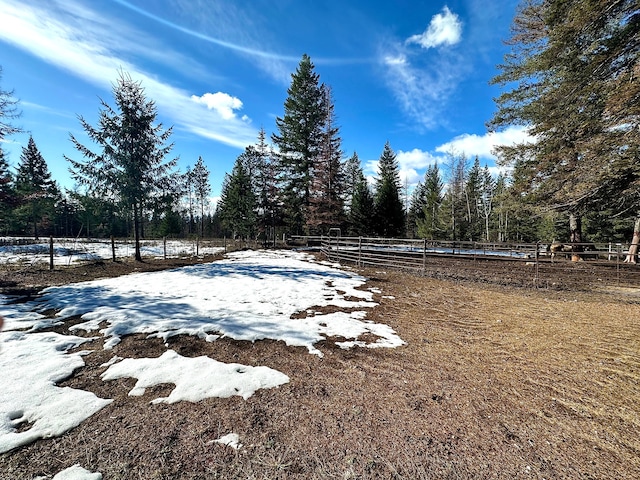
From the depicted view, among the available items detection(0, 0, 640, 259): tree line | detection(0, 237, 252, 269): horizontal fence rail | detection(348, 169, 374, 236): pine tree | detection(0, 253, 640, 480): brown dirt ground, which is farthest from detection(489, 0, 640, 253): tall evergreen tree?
detection(0, 237, 252, 269): horizontal fence rail

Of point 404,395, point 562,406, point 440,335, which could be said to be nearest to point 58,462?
point 404,395

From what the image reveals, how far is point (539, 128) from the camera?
10.5 m

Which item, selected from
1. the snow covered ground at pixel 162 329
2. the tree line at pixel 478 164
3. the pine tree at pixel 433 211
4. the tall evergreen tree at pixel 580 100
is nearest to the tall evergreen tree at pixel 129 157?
the tree line at pixel 478 164

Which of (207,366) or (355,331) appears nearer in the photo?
(207,366)

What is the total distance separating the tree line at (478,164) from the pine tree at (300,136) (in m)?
0.09

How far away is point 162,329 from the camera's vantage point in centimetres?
444

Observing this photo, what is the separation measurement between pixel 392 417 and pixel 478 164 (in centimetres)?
4051

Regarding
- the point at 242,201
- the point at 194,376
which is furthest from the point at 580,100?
the point at 242,201

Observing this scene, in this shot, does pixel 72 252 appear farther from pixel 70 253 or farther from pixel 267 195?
pixel 267 195

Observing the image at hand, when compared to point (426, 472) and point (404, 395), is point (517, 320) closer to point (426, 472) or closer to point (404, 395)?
point (404, 395)

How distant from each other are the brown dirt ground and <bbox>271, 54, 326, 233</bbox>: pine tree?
18.1 metres

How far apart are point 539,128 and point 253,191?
809 inches

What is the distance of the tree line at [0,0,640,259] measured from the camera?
7.01m

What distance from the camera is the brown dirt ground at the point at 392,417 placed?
1955 millimetres
